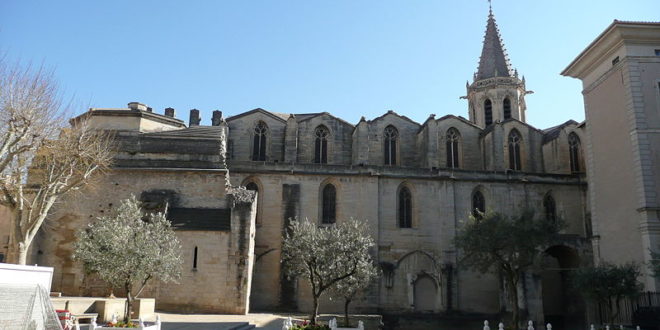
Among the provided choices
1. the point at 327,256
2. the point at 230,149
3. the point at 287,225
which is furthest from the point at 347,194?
the point at 327,256

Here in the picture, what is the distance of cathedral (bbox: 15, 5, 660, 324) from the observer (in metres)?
22.9

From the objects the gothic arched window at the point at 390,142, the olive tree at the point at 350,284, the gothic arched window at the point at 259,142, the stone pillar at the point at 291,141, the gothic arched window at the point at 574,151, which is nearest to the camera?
the olive tree at the point at 350,284

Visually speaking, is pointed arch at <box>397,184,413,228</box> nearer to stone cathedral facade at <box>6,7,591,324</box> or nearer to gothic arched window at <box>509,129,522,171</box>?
stone cathedral facade at <box>6,7,591,324</box>

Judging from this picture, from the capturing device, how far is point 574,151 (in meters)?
35.0

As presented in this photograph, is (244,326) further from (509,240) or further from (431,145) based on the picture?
(431,145)

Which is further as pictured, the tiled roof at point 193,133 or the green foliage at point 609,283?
the tiled roof at point 193,133

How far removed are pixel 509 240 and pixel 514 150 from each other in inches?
555

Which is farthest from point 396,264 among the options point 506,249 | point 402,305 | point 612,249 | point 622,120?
point 622,120

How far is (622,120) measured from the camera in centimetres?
2341

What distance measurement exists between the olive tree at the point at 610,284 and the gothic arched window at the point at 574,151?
51.0 feet

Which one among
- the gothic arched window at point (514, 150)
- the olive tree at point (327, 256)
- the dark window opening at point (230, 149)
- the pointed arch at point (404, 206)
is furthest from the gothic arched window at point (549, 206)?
the dark window opening at point (230, 149)

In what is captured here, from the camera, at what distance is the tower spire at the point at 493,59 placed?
4353 cm

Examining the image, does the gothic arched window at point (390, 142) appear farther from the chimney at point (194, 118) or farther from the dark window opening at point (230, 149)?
the chimney at point (194, 118)

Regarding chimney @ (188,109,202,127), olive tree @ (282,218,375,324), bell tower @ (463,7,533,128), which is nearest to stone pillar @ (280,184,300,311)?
olive tree @ (282,218,375,324)
